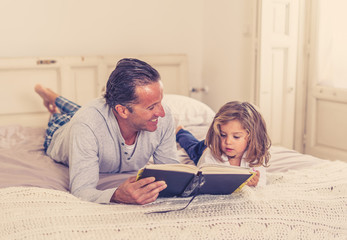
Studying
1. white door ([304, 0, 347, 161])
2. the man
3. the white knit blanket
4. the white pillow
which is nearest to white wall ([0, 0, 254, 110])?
white door ([304, 0, 347, 161])

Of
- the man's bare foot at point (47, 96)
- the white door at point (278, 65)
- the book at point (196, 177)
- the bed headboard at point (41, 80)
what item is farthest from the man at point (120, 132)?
the white door at point (278, 65)

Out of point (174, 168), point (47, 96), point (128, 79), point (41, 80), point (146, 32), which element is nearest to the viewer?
point (174, 168)

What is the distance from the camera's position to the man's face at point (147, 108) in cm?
150

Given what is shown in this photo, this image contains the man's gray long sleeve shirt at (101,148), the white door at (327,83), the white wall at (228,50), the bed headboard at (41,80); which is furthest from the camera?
the white wall at (228,50)

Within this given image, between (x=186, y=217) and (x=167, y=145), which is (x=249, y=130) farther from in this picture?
(x=186, y=217)

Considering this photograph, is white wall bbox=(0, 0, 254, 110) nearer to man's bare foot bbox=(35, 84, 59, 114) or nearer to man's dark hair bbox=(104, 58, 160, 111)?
man's bare foot bbox=(35, 84, 59, 114)

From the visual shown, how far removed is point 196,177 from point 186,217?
114 millimetres

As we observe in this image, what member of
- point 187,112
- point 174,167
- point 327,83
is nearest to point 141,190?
point 174,167

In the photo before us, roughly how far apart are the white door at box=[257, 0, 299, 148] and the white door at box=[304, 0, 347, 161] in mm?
137

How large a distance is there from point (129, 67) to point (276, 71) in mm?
1910

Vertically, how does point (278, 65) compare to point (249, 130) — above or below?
above

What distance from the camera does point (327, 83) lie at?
3168 millimetres

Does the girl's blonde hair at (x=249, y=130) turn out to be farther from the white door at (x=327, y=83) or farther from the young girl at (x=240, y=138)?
the white door at (x=327, y=83)

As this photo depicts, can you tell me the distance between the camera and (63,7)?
3006mm
